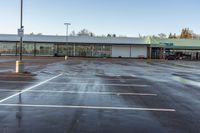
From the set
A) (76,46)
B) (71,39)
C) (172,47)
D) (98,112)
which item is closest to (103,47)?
(76,46)

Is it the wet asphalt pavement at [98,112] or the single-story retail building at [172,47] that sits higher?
the single-story retail building at [172,47]

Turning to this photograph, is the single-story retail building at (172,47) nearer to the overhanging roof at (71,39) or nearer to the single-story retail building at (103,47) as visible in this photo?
the single-story retail building at (103,47)

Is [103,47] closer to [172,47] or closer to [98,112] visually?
[172,47]

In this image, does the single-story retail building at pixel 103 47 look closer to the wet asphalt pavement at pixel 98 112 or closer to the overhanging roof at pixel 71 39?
the overhanging roof at pixel 71 39

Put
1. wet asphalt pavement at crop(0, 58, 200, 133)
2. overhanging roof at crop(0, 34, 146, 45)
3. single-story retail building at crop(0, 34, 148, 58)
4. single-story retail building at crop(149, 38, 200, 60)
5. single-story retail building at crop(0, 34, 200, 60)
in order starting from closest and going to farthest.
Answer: wet asphalt pavement at crop(0, 58, 200, 133)
overhanging roof at crop(0, 34, 146, 45)
single-story retail building at crop(0, 34, 148, 58)
single-story retail building at crop(0, 34, 200, 60)
single-story retail building at crop(149, 38, 200, 60)

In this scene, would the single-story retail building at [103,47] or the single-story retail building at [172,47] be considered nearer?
the single-story retail building at [103,47]

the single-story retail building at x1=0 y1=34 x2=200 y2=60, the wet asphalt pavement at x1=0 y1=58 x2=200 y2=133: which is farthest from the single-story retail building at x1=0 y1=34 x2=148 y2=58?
the wet asphalt pavement at x1=0 y1=58 x2=200 y2=133

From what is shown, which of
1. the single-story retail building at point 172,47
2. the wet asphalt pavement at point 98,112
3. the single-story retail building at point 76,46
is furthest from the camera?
the single-story retail building at point 172,47

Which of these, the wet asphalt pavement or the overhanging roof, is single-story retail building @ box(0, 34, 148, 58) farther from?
the wet asphalt pavement

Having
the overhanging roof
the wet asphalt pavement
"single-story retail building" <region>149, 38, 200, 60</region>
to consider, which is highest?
the overhanging roof

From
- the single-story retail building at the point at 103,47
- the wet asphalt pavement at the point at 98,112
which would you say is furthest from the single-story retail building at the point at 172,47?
the wet asphalt pavement at the point at 98,112

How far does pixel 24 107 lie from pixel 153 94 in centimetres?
575

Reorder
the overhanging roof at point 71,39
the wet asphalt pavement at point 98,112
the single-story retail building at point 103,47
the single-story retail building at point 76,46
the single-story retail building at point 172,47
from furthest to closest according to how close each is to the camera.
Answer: the single-story retail building at point 172,47 < the single-story retail building at point 103,47 < the single-story retail building at point 76,46 < the overhanging roof at point 71,39 < the wet asphalt pavement at point 98,112

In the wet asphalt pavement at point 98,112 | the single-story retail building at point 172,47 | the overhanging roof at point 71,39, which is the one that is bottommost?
the wet asphalt pavement at point 98,112
